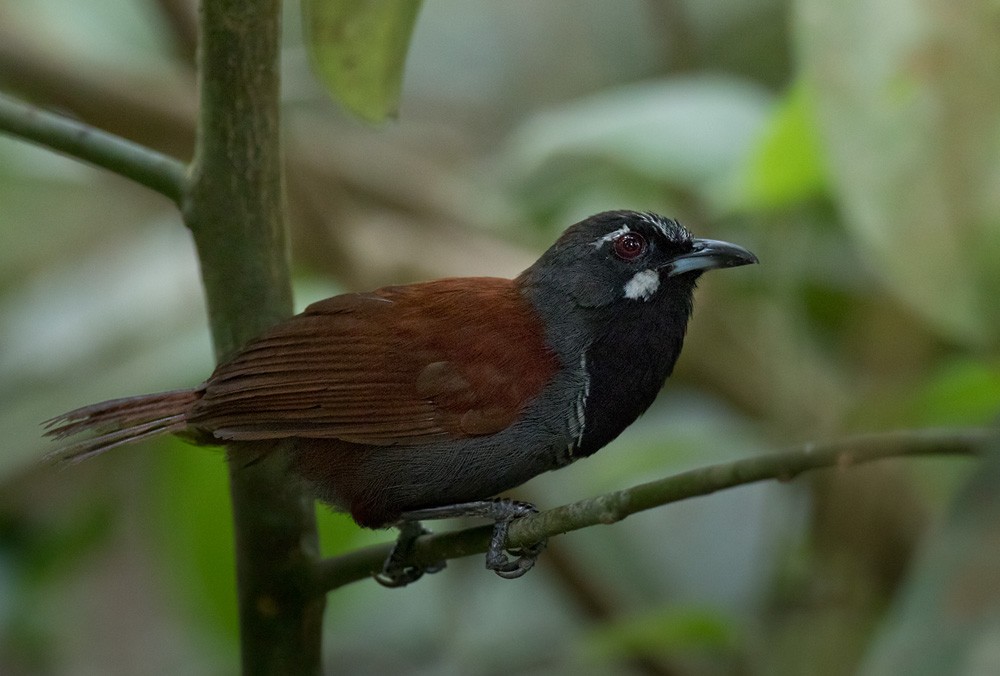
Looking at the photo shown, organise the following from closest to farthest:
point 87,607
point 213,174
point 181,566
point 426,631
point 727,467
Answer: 1. point 727,467
2. point 213,174
3. point 181,566
4. point 426,631
5. point 87,607

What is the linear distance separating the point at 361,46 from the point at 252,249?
1.16ft

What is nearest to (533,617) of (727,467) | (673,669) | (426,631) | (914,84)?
(426,631)

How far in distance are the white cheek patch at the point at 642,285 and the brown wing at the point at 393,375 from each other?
20 centimetres

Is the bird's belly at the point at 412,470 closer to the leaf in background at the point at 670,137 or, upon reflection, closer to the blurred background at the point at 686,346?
the blurred background at the point at 686,346

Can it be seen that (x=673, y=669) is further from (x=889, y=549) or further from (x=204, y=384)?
(x=204, y=384)

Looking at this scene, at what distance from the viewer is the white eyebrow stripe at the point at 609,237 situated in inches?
87.0

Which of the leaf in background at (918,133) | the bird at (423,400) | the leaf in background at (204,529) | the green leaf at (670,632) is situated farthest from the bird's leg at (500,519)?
the leaf in background at (204,529)

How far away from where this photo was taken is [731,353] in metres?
3.62

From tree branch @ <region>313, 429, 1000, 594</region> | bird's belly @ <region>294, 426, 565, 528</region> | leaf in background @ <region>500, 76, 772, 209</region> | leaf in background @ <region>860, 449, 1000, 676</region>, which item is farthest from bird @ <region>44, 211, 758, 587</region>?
leaf in background @ <region>500, 76, 772, 209</region>

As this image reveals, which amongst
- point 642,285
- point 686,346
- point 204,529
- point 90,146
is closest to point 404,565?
point 642,285

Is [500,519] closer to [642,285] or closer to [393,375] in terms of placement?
[393,375]

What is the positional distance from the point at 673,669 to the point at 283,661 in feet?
6.63

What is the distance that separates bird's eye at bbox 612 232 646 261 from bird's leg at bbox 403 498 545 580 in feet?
1.78

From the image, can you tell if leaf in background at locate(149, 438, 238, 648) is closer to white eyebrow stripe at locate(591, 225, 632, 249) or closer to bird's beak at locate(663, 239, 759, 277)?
white eyebrow stripe at locate(591, 225, 632, 249)
